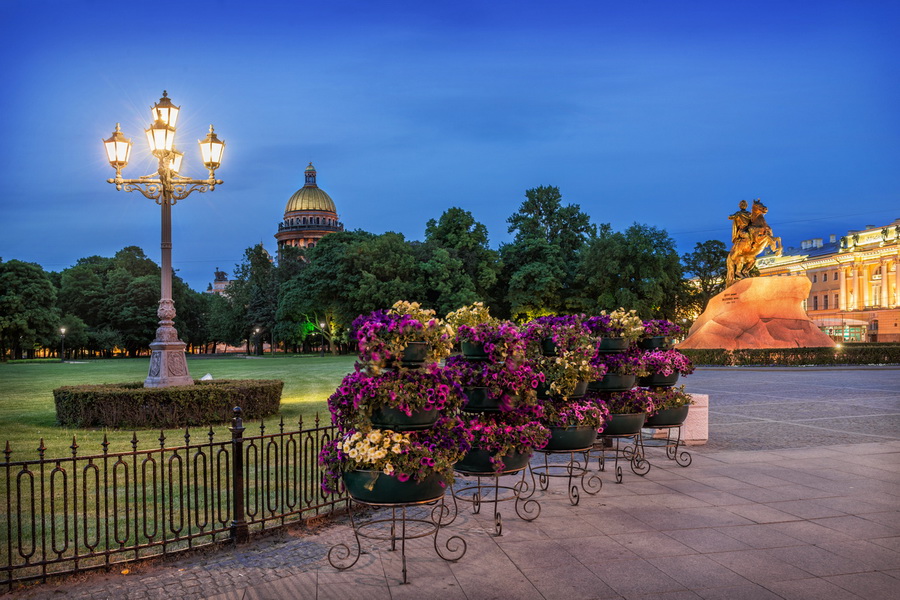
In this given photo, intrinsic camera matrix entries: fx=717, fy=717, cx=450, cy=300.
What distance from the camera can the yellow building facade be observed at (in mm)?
84750

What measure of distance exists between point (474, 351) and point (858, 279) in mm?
99947

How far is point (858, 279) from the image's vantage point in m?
92.4

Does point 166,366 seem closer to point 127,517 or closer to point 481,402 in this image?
point 127,517

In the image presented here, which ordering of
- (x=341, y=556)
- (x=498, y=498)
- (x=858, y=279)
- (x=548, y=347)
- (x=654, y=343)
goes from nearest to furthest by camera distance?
1. (x=341, y=556)
2. (x=548, y=347)
3. (x=498, y=498)
4. (x=654, y=343)
5. (x=858, y=279)

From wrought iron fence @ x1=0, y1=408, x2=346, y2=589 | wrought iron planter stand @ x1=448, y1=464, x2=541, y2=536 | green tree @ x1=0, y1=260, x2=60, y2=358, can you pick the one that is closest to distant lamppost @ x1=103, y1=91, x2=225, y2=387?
wrought iron fence @ x1=0, y1=408, x2=346, y2=589

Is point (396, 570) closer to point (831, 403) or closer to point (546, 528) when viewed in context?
point (546, 528)

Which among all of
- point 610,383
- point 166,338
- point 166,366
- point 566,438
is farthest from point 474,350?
point 166,366

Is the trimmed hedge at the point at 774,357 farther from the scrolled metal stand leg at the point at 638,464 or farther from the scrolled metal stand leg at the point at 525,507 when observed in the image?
the scrolled metal stand leg at the point at 525,507

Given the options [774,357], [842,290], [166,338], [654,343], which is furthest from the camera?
[842,290]

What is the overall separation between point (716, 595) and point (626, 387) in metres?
4.12

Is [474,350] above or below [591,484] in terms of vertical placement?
above

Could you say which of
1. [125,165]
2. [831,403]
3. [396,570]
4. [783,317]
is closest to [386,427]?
[396,570]

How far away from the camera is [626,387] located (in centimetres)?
945

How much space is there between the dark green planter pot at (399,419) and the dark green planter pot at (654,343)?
528 centimetres
